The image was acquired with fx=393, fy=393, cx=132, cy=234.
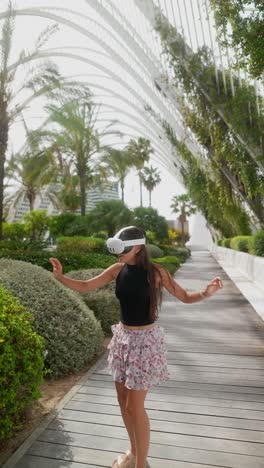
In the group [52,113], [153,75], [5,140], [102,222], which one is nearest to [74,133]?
[52,113]

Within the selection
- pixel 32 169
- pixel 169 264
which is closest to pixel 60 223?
pixel 32 169

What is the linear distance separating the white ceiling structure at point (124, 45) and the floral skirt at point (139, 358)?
7.19 metres

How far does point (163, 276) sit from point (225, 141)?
11681mm

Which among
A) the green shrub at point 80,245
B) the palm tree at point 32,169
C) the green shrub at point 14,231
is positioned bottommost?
the green shrub at point 80,245

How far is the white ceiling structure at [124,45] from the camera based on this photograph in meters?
14.0

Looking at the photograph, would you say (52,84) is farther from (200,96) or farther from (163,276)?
(163,276)

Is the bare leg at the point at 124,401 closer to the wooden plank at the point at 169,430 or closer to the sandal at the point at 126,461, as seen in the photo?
the sandal at the point at 126,461

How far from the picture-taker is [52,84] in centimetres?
1706

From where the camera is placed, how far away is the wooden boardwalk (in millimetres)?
2943

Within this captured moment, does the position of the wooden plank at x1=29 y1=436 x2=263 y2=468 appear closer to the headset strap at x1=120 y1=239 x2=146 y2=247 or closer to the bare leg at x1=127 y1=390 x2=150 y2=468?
the bare leg at x1=127 y1=390 x2=150 y2=468

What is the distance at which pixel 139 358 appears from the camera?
253cm

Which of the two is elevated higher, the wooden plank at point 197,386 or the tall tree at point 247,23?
the tall tree at point 247,23

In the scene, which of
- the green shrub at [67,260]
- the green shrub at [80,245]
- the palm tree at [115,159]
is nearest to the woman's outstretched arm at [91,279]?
the green shrub at [67,260]

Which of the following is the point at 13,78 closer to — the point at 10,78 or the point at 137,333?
the point at 10,78
